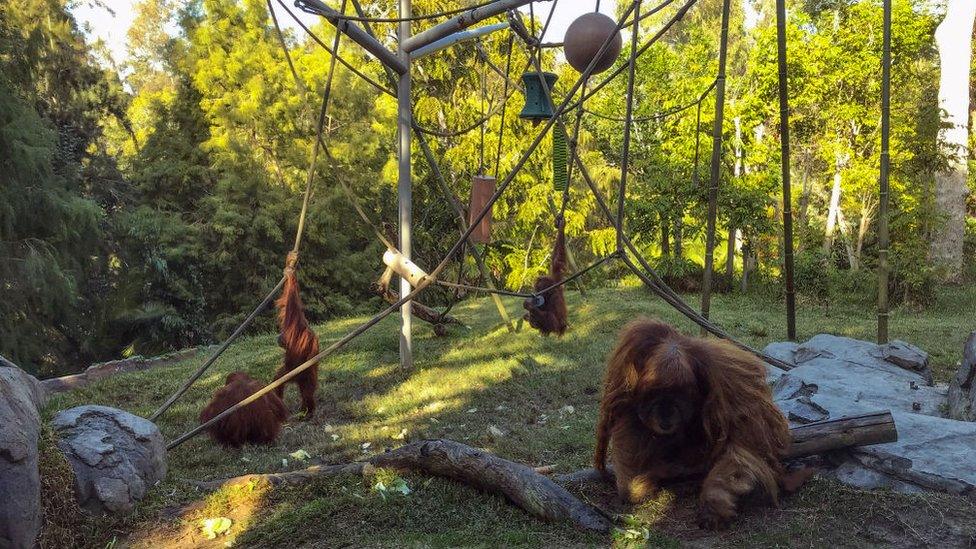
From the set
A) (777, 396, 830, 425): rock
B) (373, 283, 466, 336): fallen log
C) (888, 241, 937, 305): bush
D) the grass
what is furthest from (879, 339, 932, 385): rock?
(888, 241, 937, 305): bush

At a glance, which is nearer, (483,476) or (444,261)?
(483,476)

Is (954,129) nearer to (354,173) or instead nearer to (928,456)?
(928,456)

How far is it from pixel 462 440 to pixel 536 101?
2330mm

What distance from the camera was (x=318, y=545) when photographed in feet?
9.27

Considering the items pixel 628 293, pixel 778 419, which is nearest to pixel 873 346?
pixel 778 419

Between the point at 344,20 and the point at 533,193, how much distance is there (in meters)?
9.66

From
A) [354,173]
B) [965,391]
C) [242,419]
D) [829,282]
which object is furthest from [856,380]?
[354,173]

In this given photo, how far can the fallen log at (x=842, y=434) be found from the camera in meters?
3.01

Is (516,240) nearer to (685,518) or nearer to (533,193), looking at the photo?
(533,193)

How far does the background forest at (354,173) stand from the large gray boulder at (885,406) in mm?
4803

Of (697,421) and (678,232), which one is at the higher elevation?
(678,232)

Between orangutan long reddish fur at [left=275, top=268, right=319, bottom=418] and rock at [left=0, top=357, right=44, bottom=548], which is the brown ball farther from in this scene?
rock at [left=0, top=357, right=44, bottom=548]

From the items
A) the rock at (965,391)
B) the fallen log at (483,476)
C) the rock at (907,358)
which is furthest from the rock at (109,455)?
the rock at (907,358)

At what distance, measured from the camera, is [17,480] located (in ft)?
8.71
